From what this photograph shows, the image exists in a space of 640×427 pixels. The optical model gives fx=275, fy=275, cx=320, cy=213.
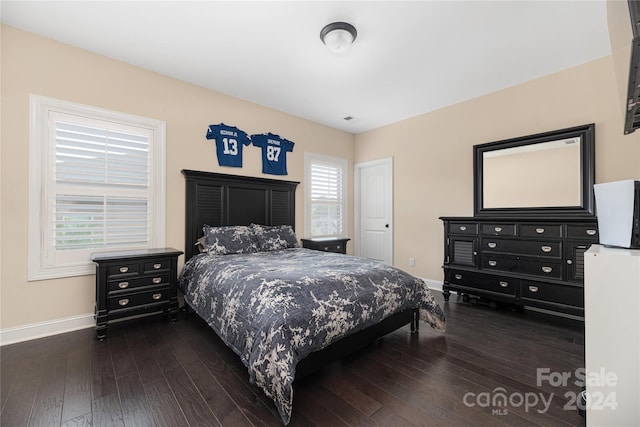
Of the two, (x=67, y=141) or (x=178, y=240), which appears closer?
(x=67, y=141)

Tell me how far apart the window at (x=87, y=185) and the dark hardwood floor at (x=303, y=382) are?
0.82 m

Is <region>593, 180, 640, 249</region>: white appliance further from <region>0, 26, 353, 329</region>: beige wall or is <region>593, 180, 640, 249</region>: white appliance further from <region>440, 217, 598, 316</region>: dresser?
<region>0, 26, 353, 329</region>: beige wall

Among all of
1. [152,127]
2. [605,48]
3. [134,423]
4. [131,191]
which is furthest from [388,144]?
[134,423]

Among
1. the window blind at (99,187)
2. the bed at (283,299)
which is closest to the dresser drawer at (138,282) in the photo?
the bed at (283,299)

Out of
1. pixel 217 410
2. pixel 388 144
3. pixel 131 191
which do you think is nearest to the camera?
pixel 217 410

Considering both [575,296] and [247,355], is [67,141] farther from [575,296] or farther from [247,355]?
[575,296]

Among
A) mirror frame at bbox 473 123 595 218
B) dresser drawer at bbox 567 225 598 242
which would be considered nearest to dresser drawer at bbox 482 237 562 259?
dresser drawer at bbox 567 225 598 242

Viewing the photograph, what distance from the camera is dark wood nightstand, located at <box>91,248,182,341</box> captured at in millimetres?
2479

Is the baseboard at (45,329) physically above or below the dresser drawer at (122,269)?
below

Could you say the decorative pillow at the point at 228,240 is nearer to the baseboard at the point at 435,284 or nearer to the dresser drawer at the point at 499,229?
the baseboard at the point at 435,284

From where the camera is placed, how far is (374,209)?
519cm

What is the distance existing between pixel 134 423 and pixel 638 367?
2.38m

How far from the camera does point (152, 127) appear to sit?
3160 millimetres

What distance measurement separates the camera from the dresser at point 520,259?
272 centimetres
